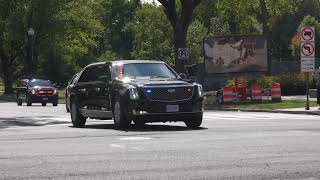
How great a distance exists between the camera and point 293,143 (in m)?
13.5

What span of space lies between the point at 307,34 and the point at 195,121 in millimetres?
11651

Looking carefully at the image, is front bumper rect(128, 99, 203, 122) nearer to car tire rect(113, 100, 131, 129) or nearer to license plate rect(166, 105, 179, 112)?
license plate rect(166, 105, 179, 112)

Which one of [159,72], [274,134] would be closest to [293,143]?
[274,134]

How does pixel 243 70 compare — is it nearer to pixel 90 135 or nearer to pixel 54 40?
pixel 90 135

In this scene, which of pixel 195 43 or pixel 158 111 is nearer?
pixel 158 111

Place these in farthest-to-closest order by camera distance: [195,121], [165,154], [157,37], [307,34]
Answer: [157,37]
[307,34]
[195,121]
[165,154]

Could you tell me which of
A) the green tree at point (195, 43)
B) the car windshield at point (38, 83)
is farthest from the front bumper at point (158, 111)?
the green tree at point (195, 43)

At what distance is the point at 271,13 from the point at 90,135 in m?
41.4

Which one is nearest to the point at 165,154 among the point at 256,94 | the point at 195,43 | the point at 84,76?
the point at 84,76

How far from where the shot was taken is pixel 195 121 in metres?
18.2

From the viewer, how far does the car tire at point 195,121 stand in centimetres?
1802

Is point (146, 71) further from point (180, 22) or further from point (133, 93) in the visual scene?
point (180, 22)

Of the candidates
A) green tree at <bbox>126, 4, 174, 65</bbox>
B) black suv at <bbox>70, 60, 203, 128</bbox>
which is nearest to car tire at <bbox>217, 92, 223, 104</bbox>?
black suv at <bbox>70, 60, 203, 128</bbox>

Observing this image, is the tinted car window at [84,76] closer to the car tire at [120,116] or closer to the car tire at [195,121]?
the car tire at [120,116]
